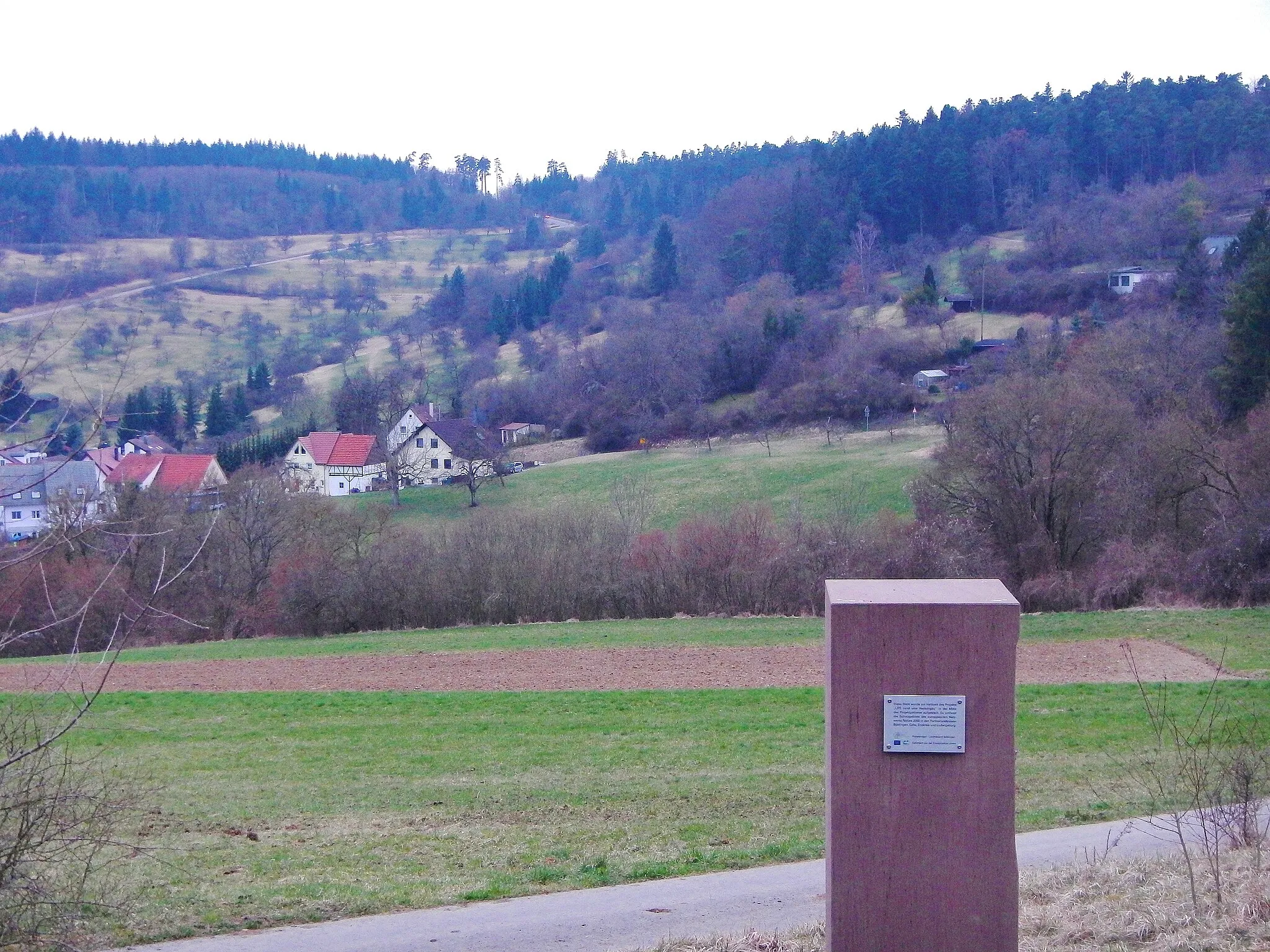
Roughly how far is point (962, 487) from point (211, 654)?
22896mm

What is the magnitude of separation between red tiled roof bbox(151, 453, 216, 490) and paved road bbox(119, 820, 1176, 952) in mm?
37616

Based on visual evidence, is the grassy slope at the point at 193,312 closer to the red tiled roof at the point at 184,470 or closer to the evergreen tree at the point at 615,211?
the red tiled roof at the point at 184,470

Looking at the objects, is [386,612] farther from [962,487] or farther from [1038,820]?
[1038,820]

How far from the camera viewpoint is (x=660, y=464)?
216 ft

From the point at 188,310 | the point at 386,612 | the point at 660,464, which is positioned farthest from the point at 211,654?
the point at 188,310

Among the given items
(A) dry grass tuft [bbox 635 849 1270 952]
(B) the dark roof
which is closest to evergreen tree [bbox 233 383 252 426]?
(B) the dark roof

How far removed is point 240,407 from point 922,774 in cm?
8217

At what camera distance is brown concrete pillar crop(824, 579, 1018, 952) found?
5453 mm

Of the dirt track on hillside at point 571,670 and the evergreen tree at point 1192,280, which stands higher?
the evergreen tree at point 1192,280

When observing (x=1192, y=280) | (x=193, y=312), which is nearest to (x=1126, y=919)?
(x=1192, y=280)

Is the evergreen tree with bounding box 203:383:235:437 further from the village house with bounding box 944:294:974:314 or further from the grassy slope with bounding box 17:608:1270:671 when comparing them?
the village house with bounding box 944:294:974:314

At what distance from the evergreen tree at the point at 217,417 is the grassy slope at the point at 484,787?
54929mm

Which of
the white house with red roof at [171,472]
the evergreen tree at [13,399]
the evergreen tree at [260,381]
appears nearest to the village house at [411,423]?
the evergreen tree at [260,381]

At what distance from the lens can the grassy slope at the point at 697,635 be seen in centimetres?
2395
